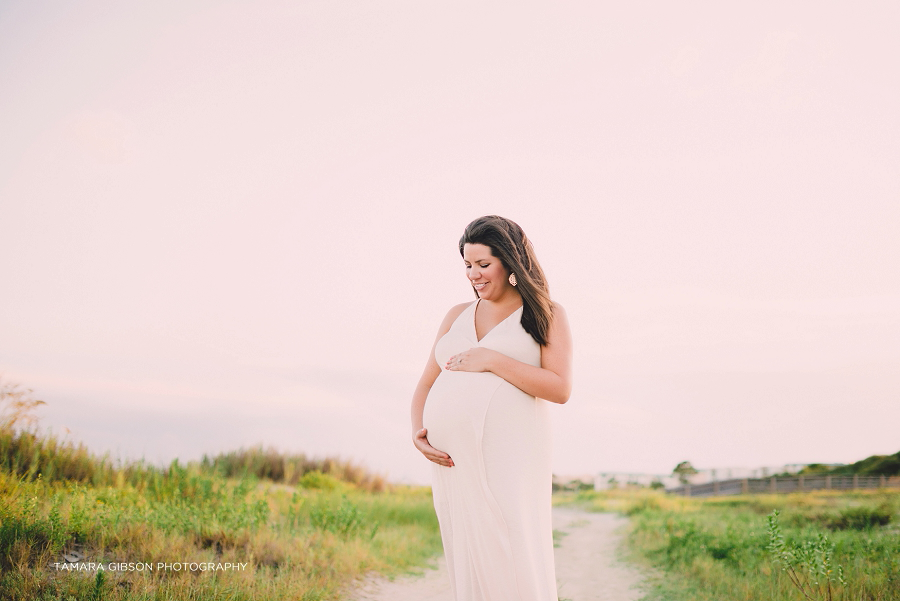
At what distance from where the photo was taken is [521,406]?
327 cm

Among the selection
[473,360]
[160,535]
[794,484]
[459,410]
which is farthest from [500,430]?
[794,484]

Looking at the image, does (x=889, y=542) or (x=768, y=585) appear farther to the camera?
(x=889, y=542)

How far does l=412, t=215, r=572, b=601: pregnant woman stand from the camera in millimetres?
3156

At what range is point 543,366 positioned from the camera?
3.37 m

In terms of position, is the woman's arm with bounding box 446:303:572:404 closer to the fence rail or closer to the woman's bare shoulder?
the woman's bare shoulder

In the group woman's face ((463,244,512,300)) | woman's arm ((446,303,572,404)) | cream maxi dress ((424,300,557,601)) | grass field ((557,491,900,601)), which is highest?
woman's face ((463,244,512,300))

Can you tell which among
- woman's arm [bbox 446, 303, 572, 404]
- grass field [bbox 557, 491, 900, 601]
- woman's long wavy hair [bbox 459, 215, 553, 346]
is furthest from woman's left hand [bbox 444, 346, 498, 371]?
grass field [bbox 557, 491, 900, 601]

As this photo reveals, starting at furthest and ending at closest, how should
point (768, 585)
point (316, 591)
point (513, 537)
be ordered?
point (768, 585)
point (316, 591)
point (513, 537)

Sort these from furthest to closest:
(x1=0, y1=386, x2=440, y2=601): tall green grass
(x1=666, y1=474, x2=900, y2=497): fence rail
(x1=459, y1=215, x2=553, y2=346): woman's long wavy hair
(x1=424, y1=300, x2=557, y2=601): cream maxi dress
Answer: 1. (x1=666, y1=474, x2=900, y2=497): fence rail
2. (x1=0, y1=386, x2=440, y2=601): tall green grass
3. (x1=459, y1=215, x2=553, y2=346): woman's long wavy hair
4. (x1=424, y1=300, x2=557, y2=601): cream maxi dress

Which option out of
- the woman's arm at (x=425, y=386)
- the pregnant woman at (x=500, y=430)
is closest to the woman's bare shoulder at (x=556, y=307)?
the pregnant woman at (x=500, y=430)

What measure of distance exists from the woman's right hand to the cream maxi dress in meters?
0.04

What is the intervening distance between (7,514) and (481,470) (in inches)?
172

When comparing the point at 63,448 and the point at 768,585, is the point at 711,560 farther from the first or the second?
the point at 63,448

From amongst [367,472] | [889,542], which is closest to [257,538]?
[889,542]
